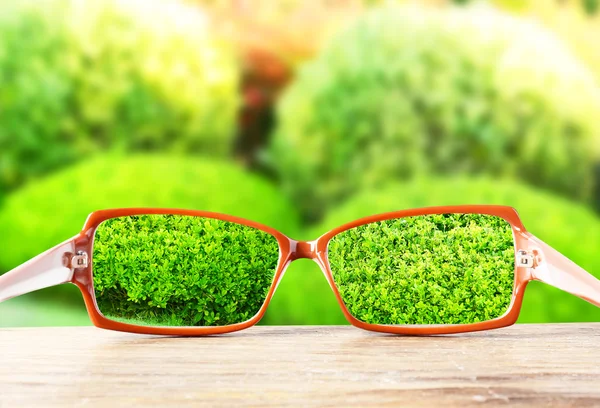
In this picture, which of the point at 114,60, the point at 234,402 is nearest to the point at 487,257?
the point at 234,402

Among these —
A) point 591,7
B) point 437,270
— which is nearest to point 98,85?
point 437,270

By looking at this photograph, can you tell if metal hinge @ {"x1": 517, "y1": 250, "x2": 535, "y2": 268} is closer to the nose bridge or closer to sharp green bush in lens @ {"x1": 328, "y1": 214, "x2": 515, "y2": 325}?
sharp green bush in lens @ {"x1": 328, "y1": 214, "x2": 515, "y2": 325}

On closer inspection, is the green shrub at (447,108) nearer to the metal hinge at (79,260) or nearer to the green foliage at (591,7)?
the green foliage at (591,7)

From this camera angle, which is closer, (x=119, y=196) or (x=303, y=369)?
(x=303, y=369)

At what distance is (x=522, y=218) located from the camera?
0.74m

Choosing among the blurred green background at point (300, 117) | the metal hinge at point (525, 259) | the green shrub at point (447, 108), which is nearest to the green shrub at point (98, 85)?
the blurred green background at point (300, 117)

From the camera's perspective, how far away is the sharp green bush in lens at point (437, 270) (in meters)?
0.43

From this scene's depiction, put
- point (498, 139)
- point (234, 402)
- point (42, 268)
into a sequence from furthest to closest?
point (498, 139) < point (42, 268) < point (234, 402)

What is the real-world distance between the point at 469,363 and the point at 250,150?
59 centimetres

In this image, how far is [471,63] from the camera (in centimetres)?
81

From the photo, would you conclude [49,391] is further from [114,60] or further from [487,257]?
[114,60]

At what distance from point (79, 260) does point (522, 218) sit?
55cm

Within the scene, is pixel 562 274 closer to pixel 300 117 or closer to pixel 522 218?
pixel 522 218

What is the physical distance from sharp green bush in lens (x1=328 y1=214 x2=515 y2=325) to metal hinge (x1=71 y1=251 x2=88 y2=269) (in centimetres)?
21
